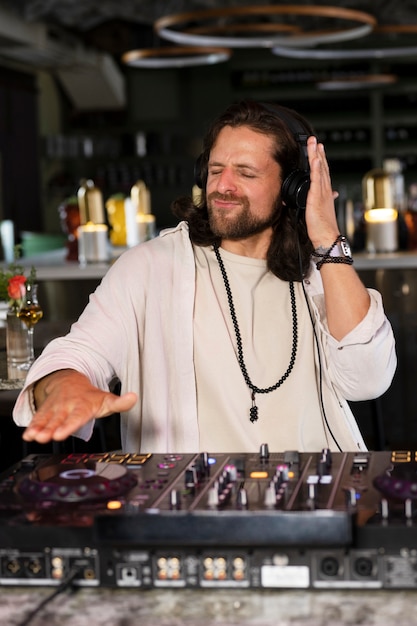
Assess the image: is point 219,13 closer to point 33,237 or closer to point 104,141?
point 33,237

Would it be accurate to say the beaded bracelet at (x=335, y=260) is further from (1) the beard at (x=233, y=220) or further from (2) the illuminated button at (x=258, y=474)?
(2) the illuminated button at (x=258, y=474)

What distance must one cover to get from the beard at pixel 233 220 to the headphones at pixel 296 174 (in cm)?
8

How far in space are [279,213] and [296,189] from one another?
0.14 m

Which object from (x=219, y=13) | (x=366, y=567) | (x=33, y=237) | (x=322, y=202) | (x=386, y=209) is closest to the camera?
(x=366, y=567)

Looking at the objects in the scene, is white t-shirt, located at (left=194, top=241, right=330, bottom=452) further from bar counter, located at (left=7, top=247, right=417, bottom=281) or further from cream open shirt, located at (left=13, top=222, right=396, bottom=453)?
bar counter, located at (left=7, top=247, right=417, bottom=281)

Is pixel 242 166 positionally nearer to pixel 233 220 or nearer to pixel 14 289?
pixel 233 220

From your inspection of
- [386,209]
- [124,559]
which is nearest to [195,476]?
[124,559]

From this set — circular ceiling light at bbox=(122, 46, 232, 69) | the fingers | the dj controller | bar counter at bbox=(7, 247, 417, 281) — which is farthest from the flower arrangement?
circular ceiling light at bbox=(122, 46, 232, 69)

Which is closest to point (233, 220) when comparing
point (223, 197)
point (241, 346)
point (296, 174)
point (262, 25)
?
point (223, 197)

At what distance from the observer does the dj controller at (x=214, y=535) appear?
1139 millimetres

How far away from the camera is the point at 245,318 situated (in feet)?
7.16

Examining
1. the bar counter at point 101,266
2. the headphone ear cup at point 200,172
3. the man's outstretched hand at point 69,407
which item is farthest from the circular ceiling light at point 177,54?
the man's outstretched hand at point 69,407

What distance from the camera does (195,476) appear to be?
1321 mm

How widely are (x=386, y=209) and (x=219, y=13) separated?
195 centimetres
